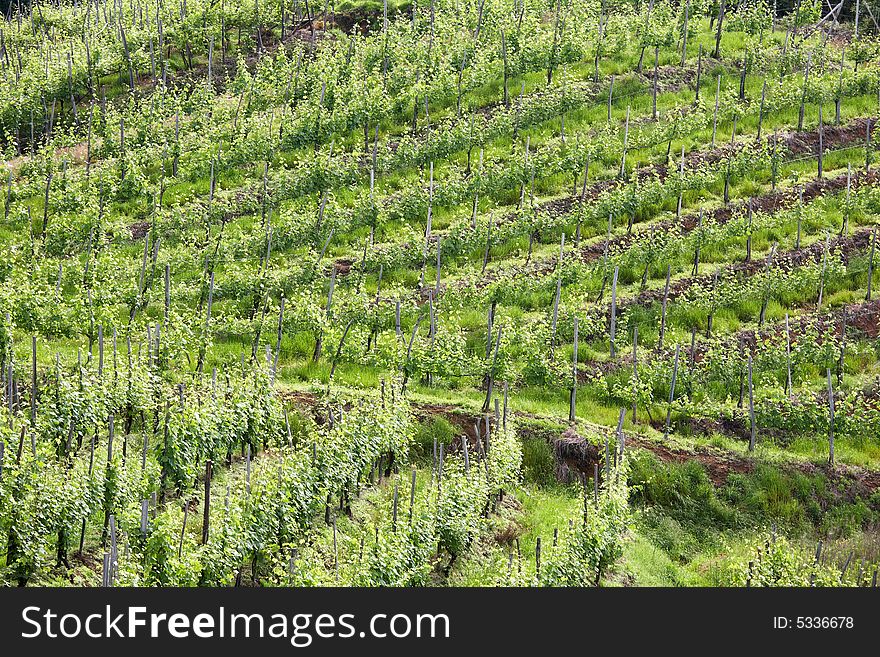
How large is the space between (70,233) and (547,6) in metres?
25.6

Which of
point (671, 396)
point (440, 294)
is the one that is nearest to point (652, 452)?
point (671, 396)

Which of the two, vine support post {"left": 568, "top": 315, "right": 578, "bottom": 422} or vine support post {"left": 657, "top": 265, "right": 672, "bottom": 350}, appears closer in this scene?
vine support post {"left": 568, "top": 315, "right": 578, "bottom": 422}

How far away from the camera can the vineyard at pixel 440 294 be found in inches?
938

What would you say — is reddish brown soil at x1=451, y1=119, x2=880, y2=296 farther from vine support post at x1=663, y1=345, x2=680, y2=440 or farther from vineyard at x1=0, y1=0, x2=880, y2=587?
vine support post at x1=663, y1=345, x2=680, y2=440

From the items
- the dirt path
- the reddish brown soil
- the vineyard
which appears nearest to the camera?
the vineyard

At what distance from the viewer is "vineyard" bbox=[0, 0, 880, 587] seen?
938 inches

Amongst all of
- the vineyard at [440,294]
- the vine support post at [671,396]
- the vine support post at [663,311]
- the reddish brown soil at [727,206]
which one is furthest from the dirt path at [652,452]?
the reddish brown soil at [727,206]

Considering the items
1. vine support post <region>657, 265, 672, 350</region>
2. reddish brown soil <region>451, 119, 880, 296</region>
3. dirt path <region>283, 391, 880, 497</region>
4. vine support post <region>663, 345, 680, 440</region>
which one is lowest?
dirt path <region>283, 391, 880, 497</region>

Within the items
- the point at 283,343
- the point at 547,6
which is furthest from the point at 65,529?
the point at 547,6

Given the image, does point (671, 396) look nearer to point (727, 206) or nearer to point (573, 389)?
point (573, 389)

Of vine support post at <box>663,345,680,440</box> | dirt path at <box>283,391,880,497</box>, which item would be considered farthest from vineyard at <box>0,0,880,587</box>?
vine support post at <box>663,345,680,440</box>

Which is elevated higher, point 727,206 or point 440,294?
point 727,206

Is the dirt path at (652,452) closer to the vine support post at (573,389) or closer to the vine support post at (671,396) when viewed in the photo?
the vine support post at (573,389)

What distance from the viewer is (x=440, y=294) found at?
3619cm
